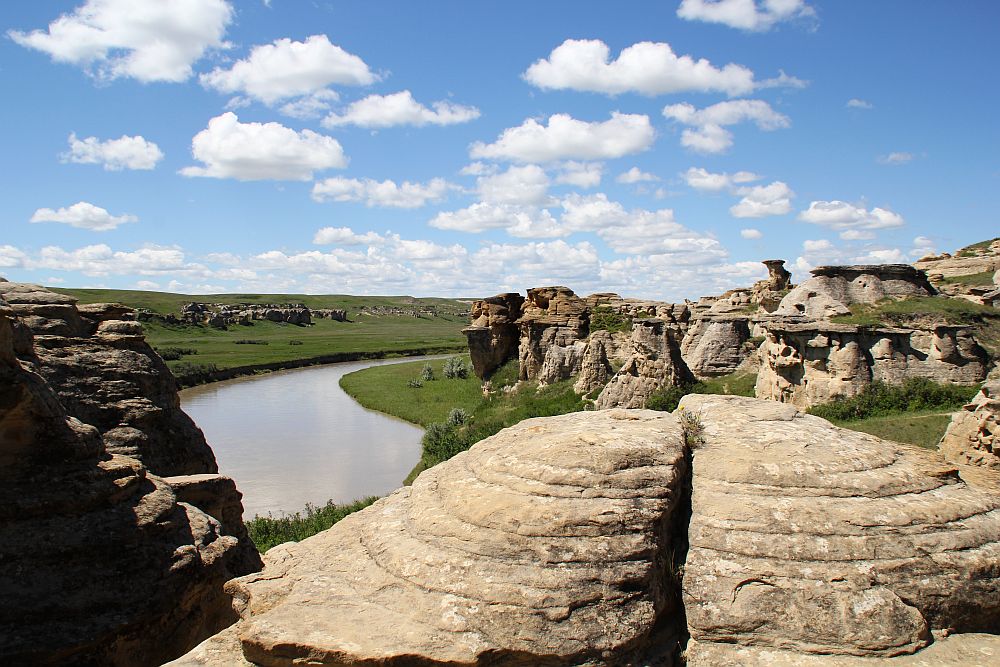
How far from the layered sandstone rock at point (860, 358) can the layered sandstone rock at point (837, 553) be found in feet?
60.3

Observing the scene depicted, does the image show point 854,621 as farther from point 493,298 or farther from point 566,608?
point 493,298

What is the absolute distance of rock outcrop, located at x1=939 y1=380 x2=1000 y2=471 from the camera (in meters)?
12.2

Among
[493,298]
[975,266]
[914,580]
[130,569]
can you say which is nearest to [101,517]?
[130,569]

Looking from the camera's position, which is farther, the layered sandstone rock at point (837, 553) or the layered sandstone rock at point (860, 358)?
the layered sandstone rock at point (860, 358)

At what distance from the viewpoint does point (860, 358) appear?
2345cm

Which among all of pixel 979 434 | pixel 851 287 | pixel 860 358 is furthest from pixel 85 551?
pixel 851 287

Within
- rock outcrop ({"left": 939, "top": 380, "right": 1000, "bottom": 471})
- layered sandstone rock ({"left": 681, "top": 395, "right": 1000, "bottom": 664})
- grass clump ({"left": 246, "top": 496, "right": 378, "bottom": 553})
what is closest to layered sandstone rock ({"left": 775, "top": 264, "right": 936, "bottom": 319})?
rock outcrop ({"left": 939, "top": 380, "right": 1000, "bottom": 471})

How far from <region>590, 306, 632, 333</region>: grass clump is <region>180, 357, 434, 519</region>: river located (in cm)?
1228

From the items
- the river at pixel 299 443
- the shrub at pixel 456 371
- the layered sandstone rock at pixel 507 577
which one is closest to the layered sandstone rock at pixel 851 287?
the river at pixel 299 443

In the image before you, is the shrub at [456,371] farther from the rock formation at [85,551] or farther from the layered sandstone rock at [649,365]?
the rock formation at [85,551]

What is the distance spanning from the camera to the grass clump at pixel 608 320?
3666 cm

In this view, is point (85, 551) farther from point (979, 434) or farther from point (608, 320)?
point (608, 320)

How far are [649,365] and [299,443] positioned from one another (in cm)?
1981

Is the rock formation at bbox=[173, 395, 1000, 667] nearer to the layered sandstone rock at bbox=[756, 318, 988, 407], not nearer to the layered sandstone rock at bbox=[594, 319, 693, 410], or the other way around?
the layered sandstone rock at bbox=[756, 318, 988, 407]
